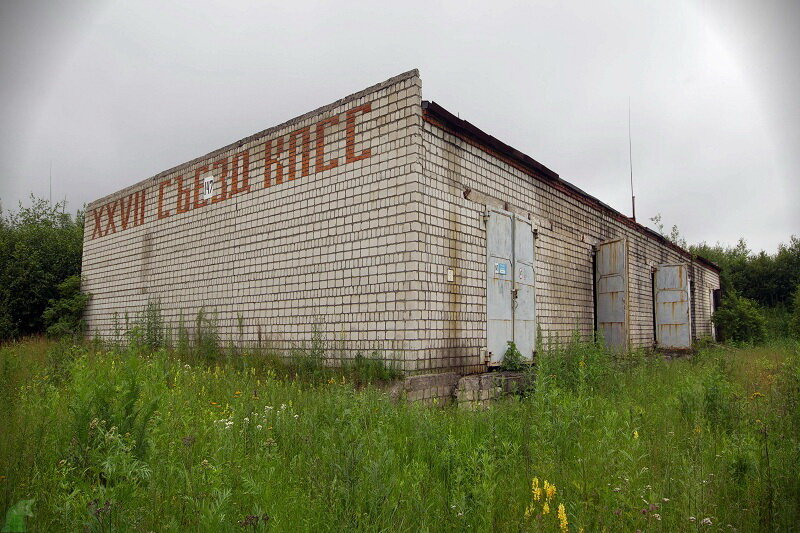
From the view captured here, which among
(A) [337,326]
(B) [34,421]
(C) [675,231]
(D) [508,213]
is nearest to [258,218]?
(A) [337,326]

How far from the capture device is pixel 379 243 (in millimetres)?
7262

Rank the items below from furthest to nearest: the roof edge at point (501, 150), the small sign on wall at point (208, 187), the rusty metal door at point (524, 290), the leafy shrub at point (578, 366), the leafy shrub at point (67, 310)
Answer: the leafy shrub at point (67, 310)
the small sign on wall at point (208, 187)
the rusty metal door at point (524, 290)
the roof edge at point (501, 150)
the leafy shrub at point (578, 366)

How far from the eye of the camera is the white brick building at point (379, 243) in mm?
7121

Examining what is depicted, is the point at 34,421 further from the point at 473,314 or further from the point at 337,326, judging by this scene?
the point at 473,314

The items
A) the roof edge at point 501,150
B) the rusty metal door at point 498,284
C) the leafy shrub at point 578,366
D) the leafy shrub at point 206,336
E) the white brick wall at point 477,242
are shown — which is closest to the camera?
the leafy shrub at point 578,366

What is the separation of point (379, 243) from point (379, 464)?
14.9 ft

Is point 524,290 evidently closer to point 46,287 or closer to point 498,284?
point 498,284

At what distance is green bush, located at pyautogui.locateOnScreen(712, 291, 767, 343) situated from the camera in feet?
58.5

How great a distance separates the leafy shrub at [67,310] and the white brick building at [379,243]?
4.11 feet

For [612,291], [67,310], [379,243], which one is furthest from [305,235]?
[67,310]

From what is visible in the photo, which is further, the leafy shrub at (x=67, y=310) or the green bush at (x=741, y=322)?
the green bush at (x=741, y=322)

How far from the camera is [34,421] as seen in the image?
4.44 metres

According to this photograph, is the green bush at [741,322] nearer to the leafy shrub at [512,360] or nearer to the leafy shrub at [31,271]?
the leafy shrub at [512,360]

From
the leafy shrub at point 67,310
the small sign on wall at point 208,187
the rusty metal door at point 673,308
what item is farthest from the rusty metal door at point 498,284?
the leafy shrub at point 67,310
